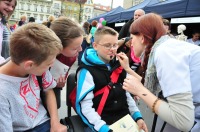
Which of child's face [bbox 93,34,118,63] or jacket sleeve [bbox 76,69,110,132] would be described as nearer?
jacket sleeve [bbox 76,69,110,132]

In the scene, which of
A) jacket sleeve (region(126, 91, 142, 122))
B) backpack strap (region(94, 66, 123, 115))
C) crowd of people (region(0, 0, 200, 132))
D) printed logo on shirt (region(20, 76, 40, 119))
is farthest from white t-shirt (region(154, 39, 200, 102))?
printed logo on shirt (region(20, 76, 40, 119))

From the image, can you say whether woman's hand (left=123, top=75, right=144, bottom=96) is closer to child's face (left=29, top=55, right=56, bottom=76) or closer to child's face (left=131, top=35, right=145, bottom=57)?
child's face (left=131, top=35, right=145, bottom=57)

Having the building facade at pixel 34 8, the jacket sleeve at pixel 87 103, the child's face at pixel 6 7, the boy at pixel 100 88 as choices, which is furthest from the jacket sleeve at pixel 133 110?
the building facade at pixel 34 8

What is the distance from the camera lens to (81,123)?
150 centimetres

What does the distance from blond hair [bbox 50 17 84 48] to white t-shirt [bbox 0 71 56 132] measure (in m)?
0.33

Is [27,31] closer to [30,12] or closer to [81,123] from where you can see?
[81,123]

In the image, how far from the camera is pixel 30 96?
3.96 ft

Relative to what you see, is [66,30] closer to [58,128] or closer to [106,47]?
[106,47]

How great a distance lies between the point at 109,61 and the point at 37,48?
0.78m

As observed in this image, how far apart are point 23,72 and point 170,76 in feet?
2.48

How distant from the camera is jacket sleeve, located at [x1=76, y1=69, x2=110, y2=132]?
1435 millimetres

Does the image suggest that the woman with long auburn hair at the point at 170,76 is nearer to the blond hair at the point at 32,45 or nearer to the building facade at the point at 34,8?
A: the blond hair at the point at 32,45

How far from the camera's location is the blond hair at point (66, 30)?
4.73 ft

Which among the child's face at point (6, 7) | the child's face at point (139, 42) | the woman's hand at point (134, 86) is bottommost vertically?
the woman's hand at point (134, 86)
